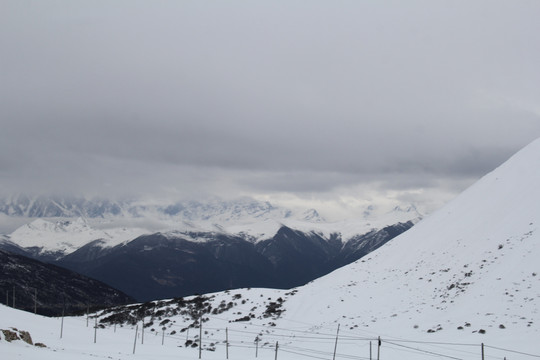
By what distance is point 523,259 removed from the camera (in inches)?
2574

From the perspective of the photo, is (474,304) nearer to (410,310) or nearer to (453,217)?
(410,310)

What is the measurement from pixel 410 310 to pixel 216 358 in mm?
29284

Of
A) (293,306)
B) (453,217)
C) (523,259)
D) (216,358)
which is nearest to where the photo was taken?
(216,358)

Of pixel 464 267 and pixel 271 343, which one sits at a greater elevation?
pixel 464 267

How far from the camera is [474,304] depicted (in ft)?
198

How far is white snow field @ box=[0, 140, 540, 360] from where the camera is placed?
5197 cm

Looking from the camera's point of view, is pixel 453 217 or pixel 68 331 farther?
pixel 453 217

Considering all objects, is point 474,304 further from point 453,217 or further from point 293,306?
point 453,217

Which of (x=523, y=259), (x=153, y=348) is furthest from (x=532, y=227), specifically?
(x=153, y=348)

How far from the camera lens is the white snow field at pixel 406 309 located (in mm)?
51969

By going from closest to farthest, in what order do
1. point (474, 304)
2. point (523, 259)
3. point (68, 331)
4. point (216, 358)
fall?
point (216, 358), point (474, 304), point (523, 259), point (68, 331)

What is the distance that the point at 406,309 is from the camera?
66688mm

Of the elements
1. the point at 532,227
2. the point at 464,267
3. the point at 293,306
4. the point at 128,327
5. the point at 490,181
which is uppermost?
the point at 490,181

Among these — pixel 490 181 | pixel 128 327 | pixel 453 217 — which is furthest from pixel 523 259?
pixel 128 327
